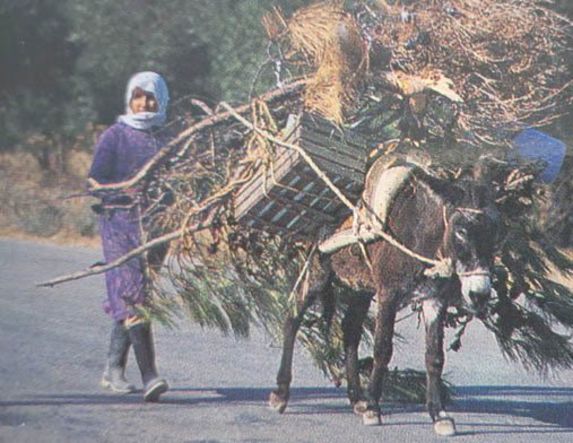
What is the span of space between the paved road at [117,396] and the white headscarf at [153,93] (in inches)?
17.6

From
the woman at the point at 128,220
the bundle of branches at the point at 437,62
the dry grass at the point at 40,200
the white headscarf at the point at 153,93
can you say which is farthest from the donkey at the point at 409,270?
the dry grass at the point at 40,200

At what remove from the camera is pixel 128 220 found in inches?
180

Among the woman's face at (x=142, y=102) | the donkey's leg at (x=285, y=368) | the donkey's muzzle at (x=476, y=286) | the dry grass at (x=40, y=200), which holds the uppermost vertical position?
the woman's face at (x=142, y=102)

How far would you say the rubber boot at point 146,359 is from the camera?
4.56m

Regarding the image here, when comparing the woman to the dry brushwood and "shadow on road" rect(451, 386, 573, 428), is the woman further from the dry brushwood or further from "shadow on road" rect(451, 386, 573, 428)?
"shadow on road" rect(451, 386, 573, 428)

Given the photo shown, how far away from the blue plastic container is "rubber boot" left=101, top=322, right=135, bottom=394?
1.42 meters

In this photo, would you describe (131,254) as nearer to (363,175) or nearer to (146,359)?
(146,359)

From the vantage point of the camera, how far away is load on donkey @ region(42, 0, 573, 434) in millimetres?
4496

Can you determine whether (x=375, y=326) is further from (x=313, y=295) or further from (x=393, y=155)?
(x=393, y=155)

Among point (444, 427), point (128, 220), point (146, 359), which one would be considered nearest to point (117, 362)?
point (146, 359)

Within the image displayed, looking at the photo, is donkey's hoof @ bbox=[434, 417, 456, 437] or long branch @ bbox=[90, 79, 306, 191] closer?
long branch @ bbox=[90, 79, 306, 191]

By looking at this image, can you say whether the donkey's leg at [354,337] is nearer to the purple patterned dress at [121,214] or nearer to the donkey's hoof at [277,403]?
the donkey's hoof at [277,403]

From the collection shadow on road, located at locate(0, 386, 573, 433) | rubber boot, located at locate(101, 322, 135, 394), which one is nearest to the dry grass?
rubber boot, located at locate(101, 322, 135, 394)


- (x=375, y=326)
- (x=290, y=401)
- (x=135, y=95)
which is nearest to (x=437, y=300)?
(x=375, y=326)
